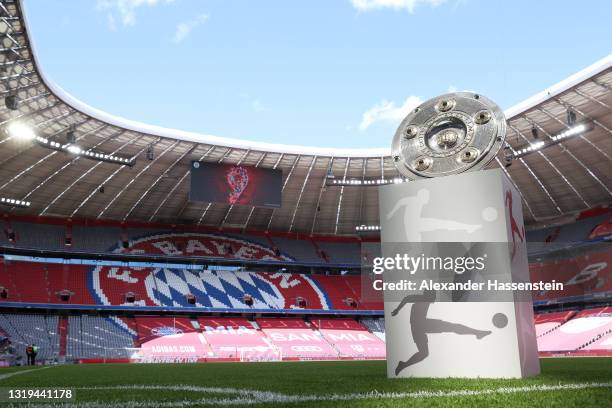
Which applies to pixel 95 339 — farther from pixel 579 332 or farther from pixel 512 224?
pixel 512 224

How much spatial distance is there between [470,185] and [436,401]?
5.27 metres

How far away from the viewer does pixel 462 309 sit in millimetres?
10070

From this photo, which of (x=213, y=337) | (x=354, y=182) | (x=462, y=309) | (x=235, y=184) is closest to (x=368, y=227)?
(x=354, y=182)

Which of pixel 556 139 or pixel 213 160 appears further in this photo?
pixel 213 160

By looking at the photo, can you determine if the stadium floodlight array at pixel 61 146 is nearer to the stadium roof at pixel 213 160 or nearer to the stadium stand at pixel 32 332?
the stadium roof at pixel 213 160

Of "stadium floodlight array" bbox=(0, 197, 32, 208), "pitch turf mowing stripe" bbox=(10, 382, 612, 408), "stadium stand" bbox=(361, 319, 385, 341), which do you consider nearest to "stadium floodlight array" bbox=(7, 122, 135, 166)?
"stadium floodlight array" bbox=(0, 197, 32, 208)

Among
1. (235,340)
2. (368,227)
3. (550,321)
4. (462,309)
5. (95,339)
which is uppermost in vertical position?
(368,227)

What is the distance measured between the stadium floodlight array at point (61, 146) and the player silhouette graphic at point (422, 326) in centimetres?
2525

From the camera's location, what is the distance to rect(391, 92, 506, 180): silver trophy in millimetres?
11062

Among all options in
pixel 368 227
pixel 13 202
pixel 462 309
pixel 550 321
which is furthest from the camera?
pixel 368 227

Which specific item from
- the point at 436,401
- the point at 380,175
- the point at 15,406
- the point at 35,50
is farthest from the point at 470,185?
the point at 380,175

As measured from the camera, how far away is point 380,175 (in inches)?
1640

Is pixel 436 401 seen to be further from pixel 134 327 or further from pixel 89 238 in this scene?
pixel 89 238

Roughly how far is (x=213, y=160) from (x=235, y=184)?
299 centimetres
